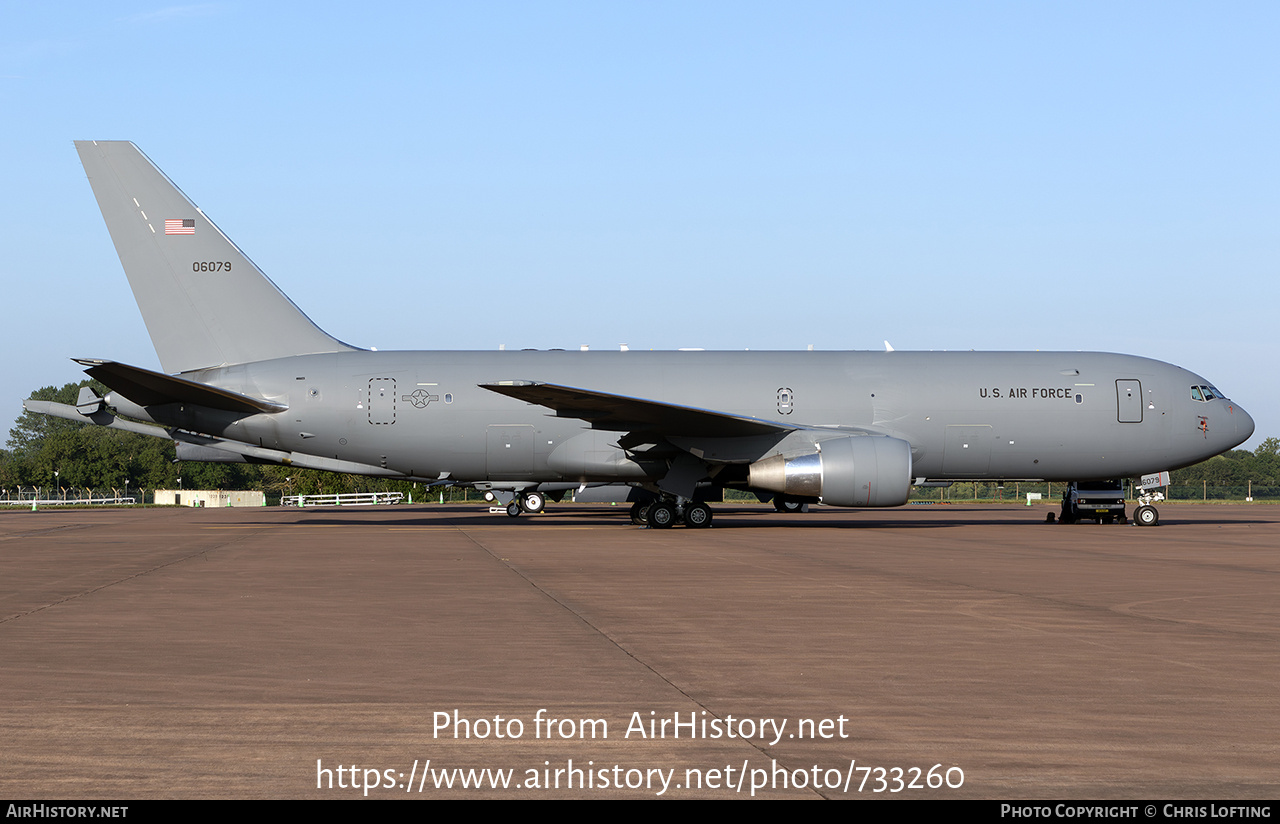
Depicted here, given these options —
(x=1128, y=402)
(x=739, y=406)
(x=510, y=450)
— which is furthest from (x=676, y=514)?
(x=1128, y=402)

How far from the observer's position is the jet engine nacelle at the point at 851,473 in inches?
886

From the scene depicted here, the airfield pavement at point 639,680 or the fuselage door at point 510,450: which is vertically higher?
the fuselage door at point 510,450

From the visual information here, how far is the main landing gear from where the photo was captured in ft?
81.0

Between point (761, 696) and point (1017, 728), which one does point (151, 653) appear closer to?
point (761, 696)

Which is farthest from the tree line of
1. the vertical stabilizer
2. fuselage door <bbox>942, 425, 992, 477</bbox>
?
fuselage door <bbox>942, 425, 992, 477</bbox>

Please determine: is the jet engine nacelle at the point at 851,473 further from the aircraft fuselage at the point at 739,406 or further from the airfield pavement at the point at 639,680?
the airfield pavement at the point at 639,680

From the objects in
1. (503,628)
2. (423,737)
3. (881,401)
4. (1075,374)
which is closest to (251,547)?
(503,628)

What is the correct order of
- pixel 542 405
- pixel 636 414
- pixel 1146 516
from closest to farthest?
pixel 636 414 → pixel 542 405 → pixel 1146 516

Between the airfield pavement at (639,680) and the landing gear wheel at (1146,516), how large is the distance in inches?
548

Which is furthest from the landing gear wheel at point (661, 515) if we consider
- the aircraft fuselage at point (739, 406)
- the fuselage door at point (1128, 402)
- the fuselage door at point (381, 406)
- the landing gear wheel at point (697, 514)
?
the fuselage door at point (1128, 402)

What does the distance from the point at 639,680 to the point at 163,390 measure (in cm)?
1979

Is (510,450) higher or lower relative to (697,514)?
higher

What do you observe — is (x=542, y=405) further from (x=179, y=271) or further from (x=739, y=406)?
(x=179, y=271)

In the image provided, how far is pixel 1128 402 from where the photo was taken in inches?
1024
